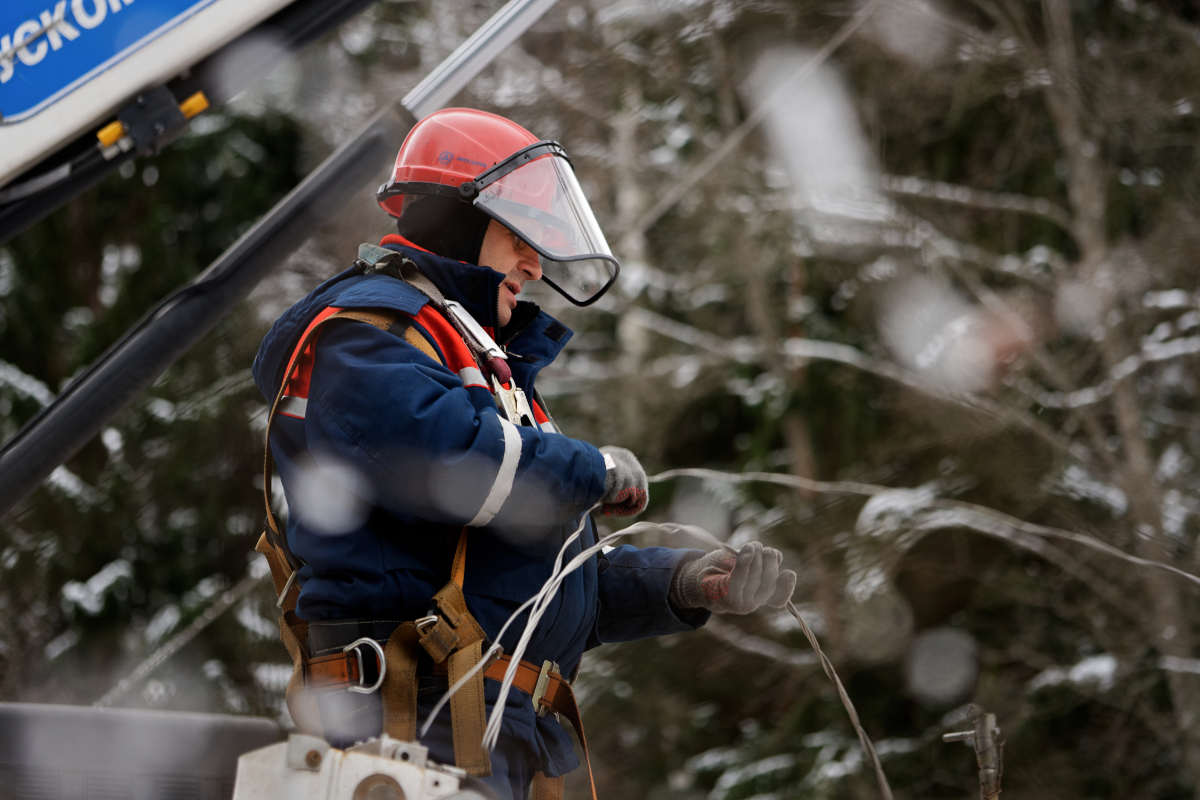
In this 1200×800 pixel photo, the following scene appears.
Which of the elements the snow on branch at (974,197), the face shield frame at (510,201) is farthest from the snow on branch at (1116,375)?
the face shield frame at (510,201)

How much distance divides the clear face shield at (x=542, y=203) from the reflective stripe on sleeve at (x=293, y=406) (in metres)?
0.57

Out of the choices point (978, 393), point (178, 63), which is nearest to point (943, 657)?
point (978, 393)

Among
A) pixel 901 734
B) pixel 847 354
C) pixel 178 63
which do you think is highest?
pixel 178 63

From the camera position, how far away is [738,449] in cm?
808

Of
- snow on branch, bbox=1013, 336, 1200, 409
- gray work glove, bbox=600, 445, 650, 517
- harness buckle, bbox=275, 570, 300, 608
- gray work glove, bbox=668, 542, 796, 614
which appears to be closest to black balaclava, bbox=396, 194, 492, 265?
gray work glove, bbox=600, 445, 650, 517

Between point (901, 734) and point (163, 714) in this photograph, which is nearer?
point (163, 714)

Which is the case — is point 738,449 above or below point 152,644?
below

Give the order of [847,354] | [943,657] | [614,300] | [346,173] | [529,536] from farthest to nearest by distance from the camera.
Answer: [614,300]
[847,354]
[943,657]
[346,173]
[529,536]

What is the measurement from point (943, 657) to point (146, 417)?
5.03 metres

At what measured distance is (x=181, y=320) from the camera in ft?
6.91

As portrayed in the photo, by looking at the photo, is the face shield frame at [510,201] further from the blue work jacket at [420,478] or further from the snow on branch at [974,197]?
the snow on branch at [974,197]

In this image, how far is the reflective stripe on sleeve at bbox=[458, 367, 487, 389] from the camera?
1.97 metres

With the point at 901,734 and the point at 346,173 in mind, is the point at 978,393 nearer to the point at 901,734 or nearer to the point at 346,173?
the point at 901,734

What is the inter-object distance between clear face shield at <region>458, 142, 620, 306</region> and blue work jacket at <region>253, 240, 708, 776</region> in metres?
0.15
